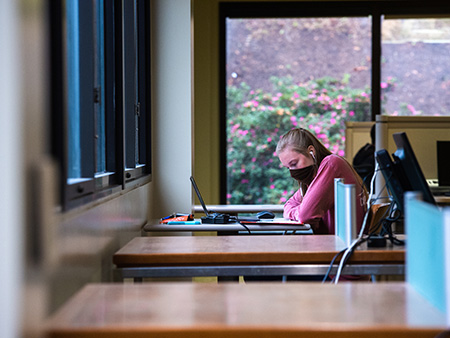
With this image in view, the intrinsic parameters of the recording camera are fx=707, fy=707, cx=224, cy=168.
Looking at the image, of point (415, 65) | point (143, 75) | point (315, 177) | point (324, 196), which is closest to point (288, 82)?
point (415, 65)

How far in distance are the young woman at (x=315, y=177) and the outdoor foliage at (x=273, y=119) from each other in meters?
2.68

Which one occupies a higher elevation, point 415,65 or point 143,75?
point 415,65

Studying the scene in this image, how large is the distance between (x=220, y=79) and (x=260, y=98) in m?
0.41

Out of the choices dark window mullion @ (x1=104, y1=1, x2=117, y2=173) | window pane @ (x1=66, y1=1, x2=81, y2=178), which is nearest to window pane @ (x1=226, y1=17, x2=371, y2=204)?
dark window mullion @ (x1=104, y1=1, x2=117, y2=173)

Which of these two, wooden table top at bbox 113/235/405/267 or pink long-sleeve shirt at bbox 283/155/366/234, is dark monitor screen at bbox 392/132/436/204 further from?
pink long-sleeve shirt at bbox 283/155/366/234

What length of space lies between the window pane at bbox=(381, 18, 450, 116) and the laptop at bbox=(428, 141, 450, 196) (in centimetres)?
164

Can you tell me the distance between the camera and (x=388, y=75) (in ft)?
21.3

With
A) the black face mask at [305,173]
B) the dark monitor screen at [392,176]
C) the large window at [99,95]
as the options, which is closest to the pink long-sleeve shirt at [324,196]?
the black face mask at [305,173]

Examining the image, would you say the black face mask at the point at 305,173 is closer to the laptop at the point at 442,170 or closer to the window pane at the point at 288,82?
the laptop at the point at 442,170

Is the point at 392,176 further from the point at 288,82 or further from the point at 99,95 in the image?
the point at 288,82

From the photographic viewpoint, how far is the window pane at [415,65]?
6.47 metres

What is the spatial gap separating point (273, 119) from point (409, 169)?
13.3ft

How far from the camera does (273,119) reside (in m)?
6.57

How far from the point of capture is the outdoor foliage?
6519 mm
